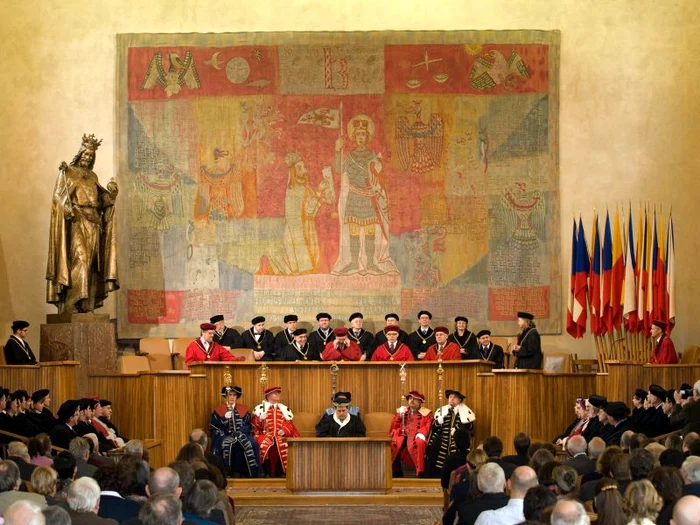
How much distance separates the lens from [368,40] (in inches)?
640

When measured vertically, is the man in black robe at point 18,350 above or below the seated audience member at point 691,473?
above

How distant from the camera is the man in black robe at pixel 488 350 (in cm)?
1462

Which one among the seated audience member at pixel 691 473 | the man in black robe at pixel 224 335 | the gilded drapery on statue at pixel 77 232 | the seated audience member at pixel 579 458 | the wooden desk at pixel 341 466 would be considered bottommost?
the wooden desk at pixel 341 466

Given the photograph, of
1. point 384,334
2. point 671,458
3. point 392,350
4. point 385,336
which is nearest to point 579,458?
point 671,458

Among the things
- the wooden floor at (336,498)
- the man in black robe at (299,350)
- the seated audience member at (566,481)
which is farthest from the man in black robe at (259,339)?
the seated audience member at (566,481)

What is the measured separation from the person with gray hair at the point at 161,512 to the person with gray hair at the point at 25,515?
48 cm

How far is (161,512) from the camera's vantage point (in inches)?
207

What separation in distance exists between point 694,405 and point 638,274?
5300mm

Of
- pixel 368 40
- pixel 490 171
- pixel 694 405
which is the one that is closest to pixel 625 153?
pixel 490 171

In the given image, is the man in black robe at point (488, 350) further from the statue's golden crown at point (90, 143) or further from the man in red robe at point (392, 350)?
the statue's golden crown at point (90, 143)

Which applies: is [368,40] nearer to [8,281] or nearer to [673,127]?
[673,127]

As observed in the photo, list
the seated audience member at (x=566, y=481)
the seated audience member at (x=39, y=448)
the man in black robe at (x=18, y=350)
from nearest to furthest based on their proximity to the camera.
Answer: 1. the seated audience member at (x=566, y=481)
2. the seated audience member at (x=39, y=448)
3. the man in black robe at (x=18, y=350)

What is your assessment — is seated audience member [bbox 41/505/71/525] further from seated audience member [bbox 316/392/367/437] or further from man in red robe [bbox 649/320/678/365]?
man in red robe [bbox 649/320/678/365]

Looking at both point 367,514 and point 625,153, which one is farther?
point 625,153
